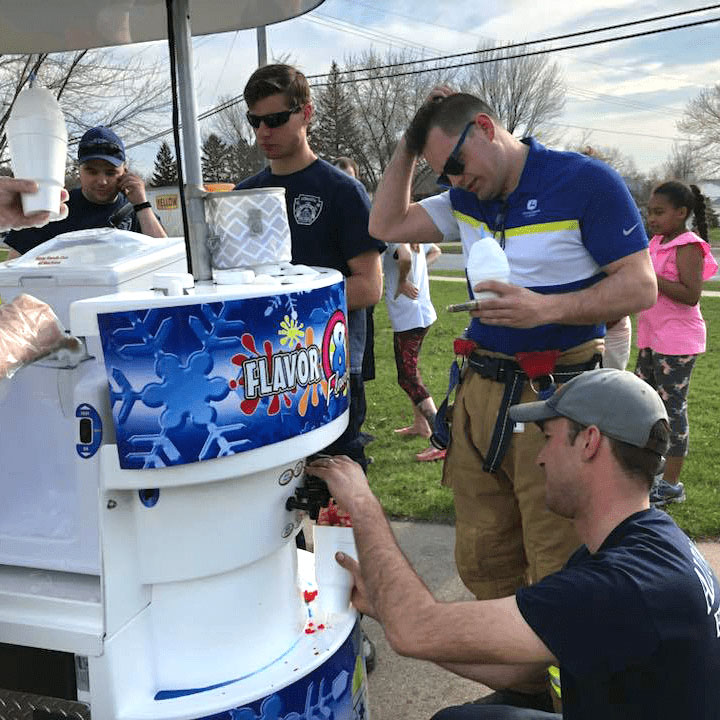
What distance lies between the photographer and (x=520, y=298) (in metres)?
2.05

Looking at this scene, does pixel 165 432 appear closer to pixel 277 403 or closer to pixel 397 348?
pixel 277 403

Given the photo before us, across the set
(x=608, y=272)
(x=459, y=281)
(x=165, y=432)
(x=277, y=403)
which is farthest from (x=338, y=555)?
(x=459, y=281)

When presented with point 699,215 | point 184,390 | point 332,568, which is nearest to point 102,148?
point 184,390

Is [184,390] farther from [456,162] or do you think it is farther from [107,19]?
[107,19]

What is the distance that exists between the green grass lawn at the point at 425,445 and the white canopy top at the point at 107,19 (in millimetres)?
2636

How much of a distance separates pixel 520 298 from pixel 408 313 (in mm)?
3277

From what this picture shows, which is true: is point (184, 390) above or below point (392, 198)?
below

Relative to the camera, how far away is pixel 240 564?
71.1 inches

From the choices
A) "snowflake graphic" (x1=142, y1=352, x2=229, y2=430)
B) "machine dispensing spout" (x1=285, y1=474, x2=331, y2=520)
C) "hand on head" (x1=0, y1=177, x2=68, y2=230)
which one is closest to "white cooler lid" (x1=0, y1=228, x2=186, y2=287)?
"hand on head" (x1=0, y1=177, x2=68, y2=230)

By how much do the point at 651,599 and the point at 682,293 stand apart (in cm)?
310

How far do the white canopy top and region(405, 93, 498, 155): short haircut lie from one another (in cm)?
45

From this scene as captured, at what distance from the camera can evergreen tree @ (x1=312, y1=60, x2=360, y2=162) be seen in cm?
3950

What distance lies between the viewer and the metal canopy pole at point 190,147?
6.45ft

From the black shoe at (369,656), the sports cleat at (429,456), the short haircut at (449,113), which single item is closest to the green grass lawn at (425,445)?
the sports cleat at (429,456)
